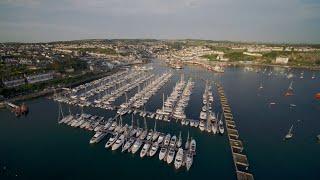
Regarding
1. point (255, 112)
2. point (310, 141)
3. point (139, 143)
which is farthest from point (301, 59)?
point (139, 143)

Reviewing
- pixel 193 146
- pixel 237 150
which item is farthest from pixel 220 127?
pixel 193 146

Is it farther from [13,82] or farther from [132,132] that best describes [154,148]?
[13,82]

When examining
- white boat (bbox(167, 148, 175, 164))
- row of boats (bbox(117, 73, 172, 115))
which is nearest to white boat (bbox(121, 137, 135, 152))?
white boat (bbox(167, 148, 175, 164))

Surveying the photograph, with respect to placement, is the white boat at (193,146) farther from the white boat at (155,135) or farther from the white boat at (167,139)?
the white boat at (155,135)

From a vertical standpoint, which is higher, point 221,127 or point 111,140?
point 221,127

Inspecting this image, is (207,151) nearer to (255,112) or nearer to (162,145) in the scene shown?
(162,145)

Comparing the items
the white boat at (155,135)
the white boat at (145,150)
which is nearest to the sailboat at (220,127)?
the white boat at (155,135)

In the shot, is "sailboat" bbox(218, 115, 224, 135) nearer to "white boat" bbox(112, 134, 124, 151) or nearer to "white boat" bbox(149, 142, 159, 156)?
"white boat" bbox(149, 142, 159, 156)
